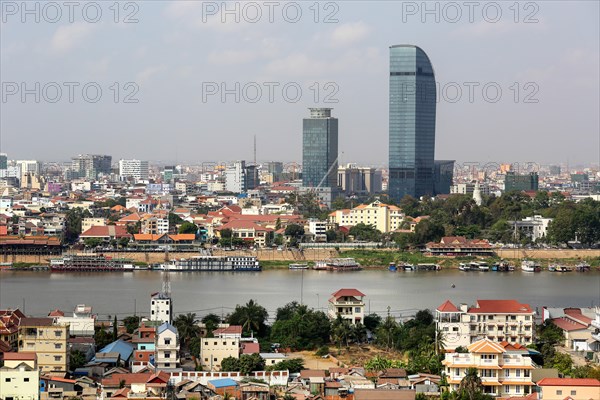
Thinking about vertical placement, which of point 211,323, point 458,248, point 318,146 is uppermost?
point 318,146

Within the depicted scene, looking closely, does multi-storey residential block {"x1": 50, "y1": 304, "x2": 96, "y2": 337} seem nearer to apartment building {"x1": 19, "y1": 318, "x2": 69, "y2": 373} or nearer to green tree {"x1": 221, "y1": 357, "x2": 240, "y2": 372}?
apartment building {"x1": 19, "y1": 318, "x2": 69, "y2": 373}

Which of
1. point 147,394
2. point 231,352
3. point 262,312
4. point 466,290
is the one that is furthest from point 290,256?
point 147,394

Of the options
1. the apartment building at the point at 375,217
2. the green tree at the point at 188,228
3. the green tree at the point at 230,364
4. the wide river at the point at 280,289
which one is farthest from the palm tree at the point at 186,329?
the apartment building at the point at 375,217

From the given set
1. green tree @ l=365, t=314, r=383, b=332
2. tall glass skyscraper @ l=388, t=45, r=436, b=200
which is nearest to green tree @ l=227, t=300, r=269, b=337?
green tree @ l=365, t=314, r=383, b=332

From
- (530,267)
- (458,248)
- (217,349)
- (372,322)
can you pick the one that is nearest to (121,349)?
(217,349)

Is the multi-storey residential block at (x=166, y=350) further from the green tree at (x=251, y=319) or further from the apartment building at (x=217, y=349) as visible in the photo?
the green tree at (x=251, y=319)

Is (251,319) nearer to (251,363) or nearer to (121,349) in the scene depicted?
(121,349)

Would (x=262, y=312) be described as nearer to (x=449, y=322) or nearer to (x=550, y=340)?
(x=449, y=322)

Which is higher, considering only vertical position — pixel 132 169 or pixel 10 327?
pixel 132 169
